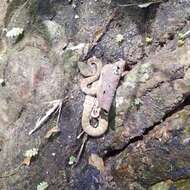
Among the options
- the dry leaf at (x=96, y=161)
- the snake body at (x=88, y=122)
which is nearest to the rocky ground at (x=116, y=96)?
the dry leaf at (x=96, y=161)

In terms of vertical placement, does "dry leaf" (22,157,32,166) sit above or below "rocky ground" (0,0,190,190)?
below

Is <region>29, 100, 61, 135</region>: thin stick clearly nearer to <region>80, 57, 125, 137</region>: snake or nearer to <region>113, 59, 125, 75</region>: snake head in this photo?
<region>80, 57, 125, 137</region>: snake

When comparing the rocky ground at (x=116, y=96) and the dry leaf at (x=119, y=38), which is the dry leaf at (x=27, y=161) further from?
the dry leaf at (x=119, y=38)

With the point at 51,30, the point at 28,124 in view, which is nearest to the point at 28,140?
the point at 28,124

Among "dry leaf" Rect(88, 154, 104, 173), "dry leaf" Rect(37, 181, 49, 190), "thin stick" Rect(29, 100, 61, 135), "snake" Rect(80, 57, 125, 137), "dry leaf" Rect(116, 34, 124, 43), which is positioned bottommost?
"dry leaf" Rect(37, 181, 49, 190)

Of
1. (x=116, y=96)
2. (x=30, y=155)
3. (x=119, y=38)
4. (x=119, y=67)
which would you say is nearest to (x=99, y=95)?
(x=116, y=96)

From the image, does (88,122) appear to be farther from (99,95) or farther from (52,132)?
(52,132)

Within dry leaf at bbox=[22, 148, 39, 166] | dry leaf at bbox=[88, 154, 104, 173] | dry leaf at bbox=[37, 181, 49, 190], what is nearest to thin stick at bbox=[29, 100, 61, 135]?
dry leaf at bbox=[22, 148, 39, 166]
